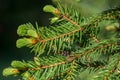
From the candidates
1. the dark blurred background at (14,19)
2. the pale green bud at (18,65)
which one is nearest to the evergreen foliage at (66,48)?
the pale green bud at (18,65)

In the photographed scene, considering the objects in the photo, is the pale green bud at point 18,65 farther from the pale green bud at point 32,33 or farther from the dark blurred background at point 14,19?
the dark blurred background at point 14,19

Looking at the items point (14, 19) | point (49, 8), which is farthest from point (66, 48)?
point (14, 19)

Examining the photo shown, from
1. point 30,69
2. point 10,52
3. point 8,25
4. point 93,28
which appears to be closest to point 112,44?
point 93,28

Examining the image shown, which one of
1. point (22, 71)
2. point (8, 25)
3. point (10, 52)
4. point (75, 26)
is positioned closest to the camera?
point (22, 71)

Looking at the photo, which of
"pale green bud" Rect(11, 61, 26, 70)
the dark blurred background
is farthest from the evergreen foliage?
the dark blurred background

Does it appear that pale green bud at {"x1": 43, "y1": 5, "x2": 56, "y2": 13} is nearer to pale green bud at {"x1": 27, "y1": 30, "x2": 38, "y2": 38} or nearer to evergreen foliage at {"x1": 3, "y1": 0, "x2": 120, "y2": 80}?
evergreen foliage at {"x1": 3, "y1": 0, "x2": 120, "y2": 80}

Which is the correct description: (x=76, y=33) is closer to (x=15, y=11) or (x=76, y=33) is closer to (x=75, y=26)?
(x=75, y=26)
